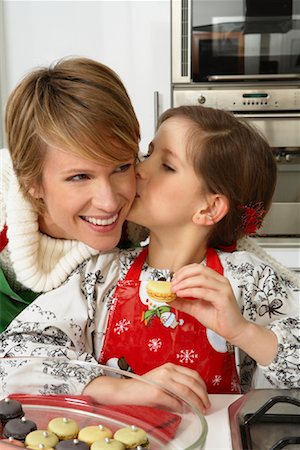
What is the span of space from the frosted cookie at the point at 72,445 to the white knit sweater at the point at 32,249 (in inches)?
21.0

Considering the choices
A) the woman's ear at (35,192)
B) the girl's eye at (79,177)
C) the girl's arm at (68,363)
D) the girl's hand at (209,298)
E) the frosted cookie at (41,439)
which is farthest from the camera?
the woman's ear at (35,192)

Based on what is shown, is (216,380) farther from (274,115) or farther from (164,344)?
(274,115)

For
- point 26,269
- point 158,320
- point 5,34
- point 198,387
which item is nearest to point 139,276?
point 158,320

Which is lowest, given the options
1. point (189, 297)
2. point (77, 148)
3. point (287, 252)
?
point (287, 252)

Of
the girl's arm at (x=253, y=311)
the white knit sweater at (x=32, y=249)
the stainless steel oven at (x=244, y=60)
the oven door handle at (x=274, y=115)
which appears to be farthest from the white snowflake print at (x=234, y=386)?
the oven door handle at (x=274, y=115)

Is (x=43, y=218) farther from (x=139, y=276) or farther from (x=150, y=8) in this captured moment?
(x=150, y=8)

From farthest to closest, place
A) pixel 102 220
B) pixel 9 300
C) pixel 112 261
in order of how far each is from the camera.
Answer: pixel 9 300 < pixel 112 261 < pixel 102 220

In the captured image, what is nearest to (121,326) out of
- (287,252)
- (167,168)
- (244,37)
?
(167,168)

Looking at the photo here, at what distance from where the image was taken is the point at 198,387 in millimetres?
856

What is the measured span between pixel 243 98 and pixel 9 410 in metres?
2.00

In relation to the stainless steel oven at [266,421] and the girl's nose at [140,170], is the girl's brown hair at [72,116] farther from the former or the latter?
the stainless steel oven at [266,421]

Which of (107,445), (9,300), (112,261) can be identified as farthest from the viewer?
(9,300)

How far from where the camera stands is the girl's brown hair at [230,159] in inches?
43.9

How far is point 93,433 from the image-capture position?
70 centimetres
